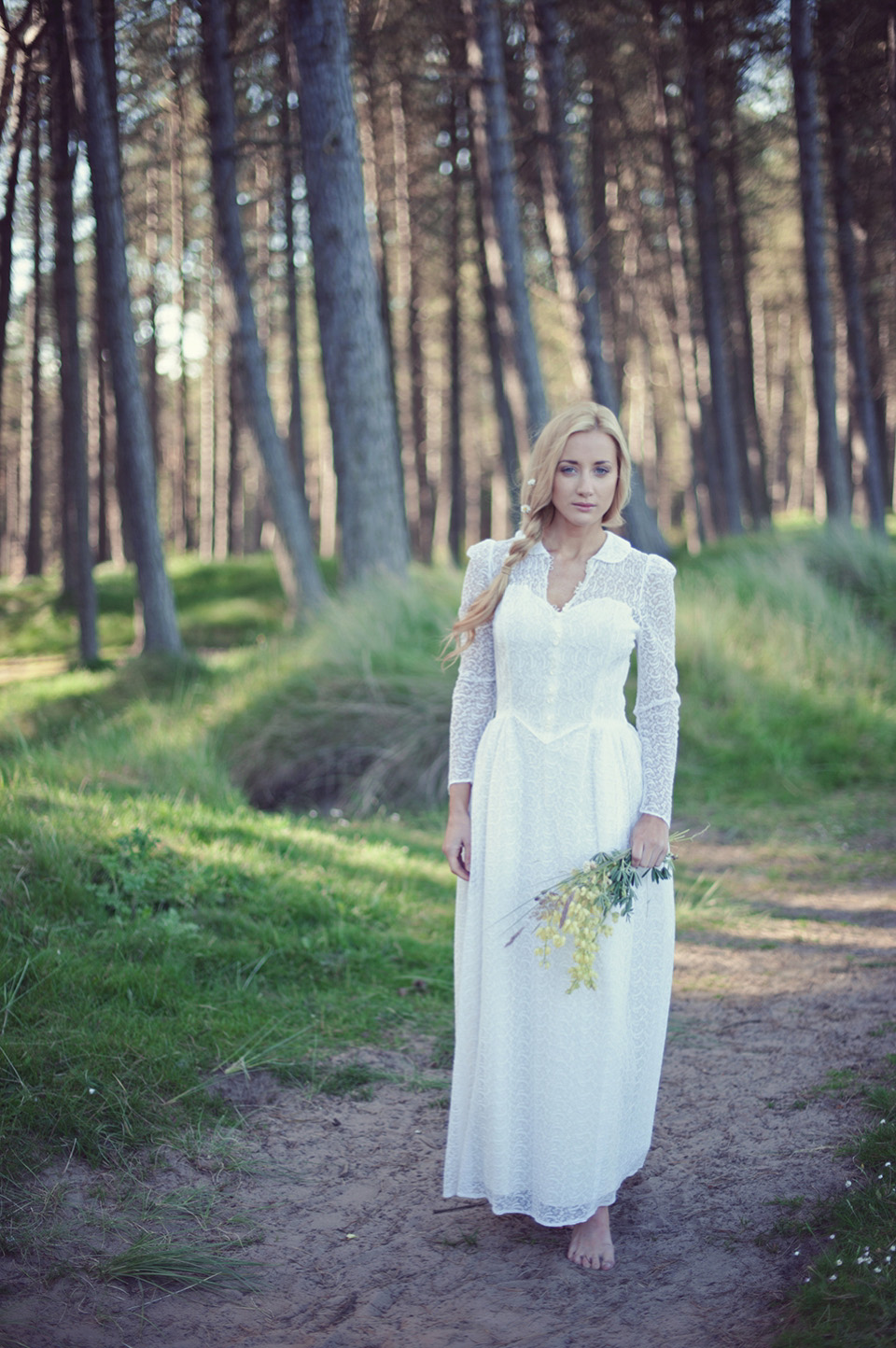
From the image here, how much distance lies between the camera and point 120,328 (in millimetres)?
12469

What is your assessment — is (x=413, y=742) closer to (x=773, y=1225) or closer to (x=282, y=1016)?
(x=282, y=1016)

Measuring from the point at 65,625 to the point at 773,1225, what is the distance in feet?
61.0

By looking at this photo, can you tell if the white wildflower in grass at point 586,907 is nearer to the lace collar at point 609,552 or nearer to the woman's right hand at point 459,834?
the woman's right hand at point 459,834

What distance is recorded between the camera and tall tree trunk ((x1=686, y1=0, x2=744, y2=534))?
15588 millimetres

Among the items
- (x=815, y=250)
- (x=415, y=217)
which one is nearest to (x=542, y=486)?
(x=815, y=250)

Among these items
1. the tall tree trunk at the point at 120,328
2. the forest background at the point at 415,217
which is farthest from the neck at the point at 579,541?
the tall tree trunk at the point at 120,328

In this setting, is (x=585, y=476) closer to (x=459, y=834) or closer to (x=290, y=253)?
(x=459, y=834)

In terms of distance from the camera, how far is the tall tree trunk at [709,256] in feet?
51.1

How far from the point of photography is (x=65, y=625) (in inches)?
774

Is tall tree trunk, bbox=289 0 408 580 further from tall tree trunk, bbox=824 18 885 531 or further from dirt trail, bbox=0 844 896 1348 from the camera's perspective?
tall tree trunk, bbox=824 18 885 531

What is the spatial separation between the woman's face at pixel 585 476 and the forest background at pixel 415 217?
191 cm

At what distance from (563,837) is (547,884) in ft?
0.47

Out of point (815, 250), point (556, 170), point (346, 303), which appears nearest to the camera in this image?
point (346, 303)

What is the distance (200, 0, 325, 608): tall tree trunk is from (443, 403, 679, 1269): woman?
10.1 meters
